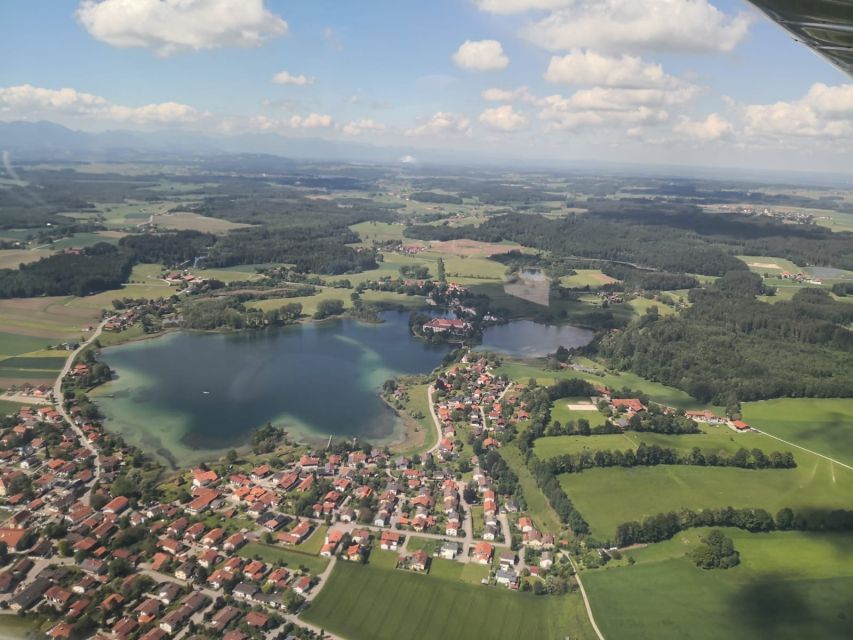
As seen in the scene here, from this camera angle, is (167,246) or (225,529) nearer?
(225,529)

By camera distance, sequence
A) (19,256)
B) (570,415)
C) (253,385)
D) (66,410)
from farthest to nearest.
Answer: (19,256), (253,385), (570,415), (66,410)

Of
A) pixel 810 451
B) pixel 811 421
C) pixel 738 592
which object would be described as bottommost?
pixel 738 592

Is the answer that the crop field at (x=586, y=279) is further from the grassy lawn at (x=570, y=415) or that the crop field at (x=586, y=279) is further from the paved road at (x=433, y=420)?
the paved road at (x=433, y=420)

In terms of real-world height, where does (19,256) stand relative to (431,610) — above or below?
above

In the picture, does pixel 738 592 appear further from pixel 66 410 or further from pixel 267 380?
pixel 66 410

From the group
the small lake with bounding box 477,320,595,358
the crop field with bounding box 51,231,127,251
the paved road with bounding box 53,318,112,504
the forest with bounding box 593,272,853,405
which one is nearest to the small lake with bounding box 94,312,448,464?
the paved road with bounding box 53,318,112,504

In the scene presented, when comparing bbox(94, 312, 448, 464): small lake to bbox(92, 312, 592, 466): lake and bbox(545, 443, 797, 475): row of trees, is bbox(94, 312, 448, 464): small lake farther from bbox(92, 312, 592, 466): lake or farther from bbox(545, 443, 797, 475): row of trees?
bbox(545, 443, 797, 475): row of trees

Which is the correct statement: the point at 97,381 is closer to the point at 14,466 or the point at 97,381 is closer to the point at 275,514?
the point at 14,466

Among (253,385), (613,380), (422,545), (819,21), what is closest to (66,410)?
(253,385)
